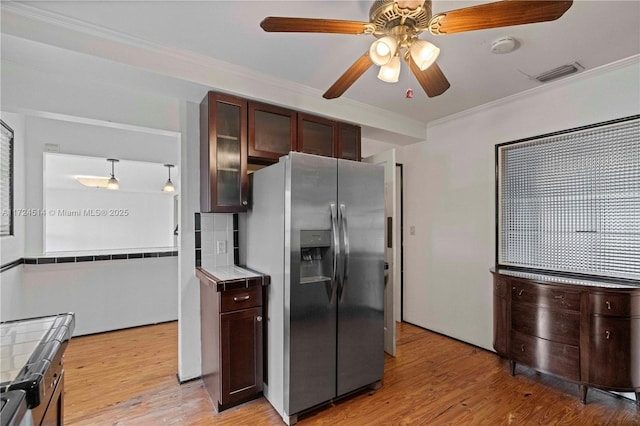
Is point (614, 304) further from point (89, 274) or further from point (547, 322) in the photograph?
point (89, 274)

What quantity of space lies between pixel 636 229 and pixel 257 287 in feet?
9.51

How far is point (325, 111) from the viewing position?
296cm

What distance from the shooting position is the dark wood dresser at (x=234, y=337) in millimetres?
2197

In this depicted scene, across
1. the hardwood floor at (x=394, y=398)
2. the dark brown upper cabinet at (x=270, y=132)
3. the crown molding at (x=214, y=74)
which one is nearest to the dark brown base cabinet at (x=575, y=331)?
the hardwood floor at (x=394, y=398)

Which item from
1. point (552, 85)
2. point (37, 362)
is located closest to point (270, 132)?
point (37, 362)

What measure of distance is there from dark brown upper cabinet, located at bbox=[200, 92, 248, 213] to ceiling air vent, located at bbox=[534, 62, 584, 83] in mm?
2520

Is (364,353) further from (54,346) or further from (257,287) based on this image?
(54,346)

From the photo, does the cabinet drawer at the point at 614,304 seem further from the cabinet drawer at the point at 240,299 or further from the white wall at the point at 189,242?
the white wall at the point at 189,242

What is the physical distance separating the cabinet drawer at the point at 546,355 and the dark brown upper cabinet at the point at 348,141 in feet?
7.32

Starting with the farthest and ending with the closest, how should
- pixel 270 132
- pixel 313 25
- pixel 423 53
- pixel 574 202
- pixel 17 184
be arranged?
pixel 17 184 < pixel 270 132 < pixel 574 202 < pixel 423 53 < pixel 313 25

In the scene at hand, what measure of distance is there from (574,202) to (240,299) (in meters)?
2.90

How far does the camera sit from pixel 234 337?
88.3 inches

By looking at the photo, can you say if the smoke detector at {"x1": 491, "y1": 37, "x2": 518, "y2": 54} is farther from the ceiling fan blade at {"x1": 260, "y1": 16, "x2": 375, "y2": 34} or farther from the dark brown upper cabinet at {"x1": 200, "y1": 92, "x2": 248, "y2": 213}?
the dark brown upper cabinet at {"x1": 200, "y1": 92, "x2": 248, "y2": 213}

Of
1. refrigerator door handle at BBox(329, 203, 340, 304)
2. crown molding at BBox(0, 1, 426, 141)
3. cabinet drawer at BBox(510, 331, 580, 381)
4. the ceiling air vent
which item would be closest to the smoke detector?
the ceiling air vent
